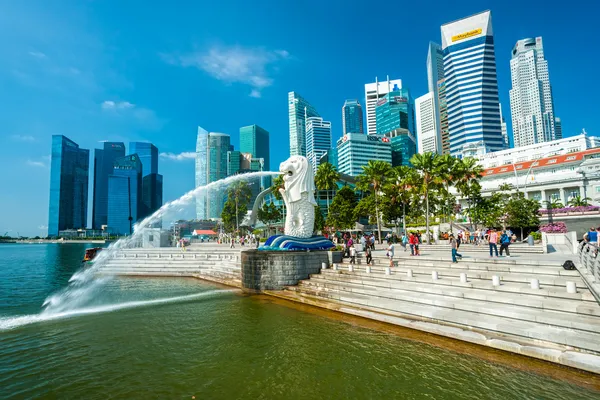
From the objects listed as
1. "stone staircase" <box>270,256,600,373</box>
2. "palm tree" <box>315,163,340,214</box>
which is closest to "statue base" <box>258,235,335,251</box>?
"stone staircase" <box>270,256,600,373</box>

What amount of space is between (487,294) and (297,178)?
46.4 feet

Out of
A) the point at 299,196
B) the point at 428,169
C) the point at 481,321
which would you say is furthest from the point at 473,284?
the point at 428,169

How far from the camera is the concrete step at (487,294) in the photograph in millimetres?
10373

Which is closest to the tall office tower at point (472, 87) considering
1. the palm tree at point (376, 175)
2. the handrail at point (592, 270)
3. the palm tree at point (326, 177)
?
the palm tree at point (326, 177)

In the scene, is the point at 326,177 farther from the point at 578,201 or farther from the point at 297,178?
the point at 578,201

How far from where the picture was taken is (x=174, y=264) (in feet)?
108

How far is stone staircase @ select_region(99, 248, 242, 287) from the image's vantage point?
29.7m

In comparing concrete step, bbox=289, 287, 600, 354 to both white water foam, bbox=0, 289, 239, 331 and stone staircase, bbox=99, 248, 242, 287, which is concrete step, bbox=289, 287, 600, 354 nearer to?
white water foam, bbox=0, 289, 239, 331

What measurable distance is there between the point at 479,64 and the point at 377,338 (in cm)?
18857

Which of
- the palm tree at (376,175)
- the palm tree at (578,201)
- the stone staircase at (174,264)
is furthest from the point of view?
the palm tree at (578,201)

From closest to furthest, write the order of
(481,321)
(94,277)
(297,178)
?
1. (481,321)
2. (297,178)
3. (94,277)

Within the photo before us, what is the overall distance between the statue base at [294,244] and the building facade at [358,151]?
13670 cm

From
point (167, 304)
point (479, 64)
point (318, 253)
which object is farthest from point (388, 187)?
point (479, 64)

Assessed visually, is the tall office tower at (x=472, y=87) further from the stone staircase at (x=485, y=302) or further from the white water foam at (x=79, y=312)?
the white water foam at (x=79, y=312)
